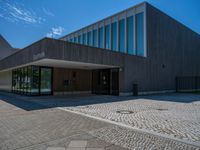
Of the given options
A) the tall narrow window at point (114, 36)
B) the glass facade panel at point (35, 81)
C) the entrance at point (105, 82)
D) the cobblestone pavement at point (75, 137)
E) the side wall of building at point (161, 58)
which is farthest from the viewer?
the tall narrow window at point (114, 36)

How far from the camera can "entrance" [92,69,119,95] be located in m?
16.1

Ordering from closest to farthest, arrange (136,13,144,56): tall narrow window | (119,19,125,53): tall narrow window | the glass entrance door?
the glass entrance door → (136,13,144,56): tall narrow window → (119,19,125,53): tall narrow window

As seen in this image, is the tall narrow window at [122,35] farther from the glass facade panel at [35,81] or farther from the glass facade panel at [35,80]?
the glass facade panel at [35,81]

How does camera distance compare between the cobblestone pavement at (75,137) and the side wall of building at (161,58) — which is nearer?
the cobblestone pavement at (75,137)

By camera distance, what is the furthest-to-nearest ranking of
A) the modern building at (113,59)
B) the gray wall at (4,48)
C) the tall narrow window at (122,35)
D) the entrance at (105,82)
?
the gray wall at (4,48), the tall narrow window at (122,35), the entrance at (105,82), the modern building at (113,59)

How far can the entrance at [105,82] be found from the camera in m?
16.1

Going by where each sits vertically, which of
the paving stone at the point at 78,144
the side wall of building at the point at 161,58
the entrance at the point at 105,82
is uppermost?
the side wall of building at the point at 161,58

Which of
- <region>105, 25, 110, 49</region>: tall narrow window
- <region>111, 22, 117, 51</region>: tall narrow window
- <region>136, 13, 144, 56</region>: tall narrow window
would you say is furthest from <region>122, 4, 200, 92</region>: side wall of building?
<region>105, 25, 110, 49</region>: tall narrow window

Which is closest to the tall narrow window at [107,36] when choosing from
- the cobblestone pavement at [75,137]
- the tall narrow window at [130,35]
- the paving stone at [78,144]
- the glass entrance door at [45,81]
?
the tall narrow window at [130,35]

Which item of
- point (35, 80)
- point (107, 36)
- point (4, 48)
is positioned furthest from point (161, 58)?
point (4, 48)

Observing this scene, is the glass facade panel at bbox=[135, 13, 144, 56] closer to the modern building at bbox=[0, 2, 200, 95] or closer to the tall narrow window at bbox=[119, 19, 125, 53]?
the modern building at bbox=[0, 2, 200, 95]

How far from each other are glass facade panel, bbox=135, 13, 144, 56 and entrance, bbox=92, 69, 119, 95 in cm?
483

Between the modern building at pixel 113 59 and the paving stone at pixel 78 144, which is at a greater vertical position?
the modern building at pixel 113 59

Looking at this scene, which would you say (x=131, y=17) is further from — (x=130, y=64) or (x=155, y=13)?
(x=130, y=64)
